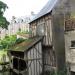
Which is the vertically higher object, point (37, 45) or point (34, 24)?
point (34, 24)

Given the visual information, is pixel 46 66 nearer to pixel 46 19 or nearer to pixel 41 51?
pixel 41 51

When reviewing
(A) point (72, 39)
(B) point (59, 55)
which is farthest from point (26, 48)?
(A) point (72, 39)

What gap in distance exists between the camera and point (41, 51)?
2648 centimetres

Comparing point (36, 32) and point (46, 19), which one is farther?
point (36, 32)

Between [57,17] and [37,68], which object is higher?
[57,17]

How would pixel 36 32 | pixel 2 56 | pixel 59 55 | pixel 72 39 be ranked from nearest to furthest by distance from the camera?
pixel 72 39, pixel 59 55, pixel 36 32, pixel 2 56

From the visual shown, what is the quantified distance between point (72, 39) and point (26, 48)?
5.77m

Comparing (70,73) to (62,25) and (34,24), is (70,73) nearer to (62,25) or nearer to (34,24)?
(62,25)

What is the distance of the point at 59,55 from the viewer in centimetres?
2420

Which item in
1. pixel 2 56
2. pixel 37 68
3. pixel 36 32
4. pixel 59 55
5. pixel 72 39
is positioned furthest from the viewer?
pixel 2 56

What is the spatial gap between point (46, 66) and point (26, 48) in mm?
2982

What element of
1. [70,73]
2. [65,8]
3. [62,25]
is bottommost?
Answer: [70,73]

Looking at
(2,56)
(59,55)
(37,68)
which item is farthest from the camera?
(2,56)

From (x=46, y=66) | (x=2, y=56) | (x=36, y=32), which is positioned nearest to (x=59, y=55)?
(x=46, y=66)
